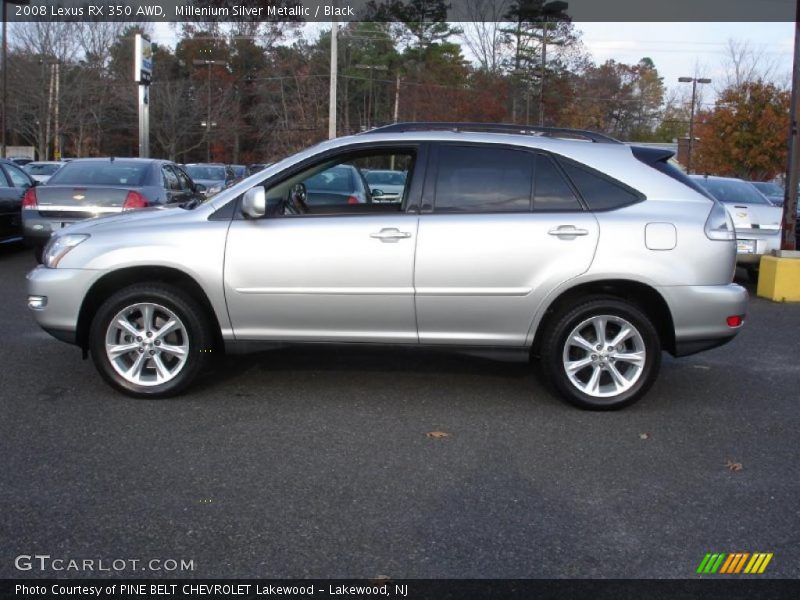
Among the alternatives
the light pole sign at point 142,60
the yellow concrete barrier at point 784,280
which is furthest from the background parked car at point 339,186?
the light pole sign at point 142,60

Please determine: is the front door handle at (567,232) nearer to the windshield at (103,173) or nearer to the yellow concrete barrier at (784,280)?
the yellow concrete barrier at (784,280)

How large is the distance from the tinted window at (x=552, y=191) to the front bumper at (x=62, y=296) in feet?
9.70

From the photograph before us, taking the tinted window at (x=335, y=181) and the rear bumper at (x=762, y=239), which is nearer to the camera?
the tinted window at (x=335, y=181)

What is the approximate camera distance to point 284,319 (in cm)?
558

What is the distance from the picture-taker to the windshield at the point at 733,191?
40.9ft

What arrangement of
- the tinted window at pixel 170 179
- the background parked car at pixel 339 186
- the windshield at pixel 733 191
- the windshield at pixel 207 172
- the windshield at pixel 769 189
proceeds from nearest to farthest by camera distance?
the background parked car at pixel 339 186
the tinted window at pixel 170 179
the windshield at pixel 733 191
the windshield at pixel 769 189
the windshield at pixel 207 172

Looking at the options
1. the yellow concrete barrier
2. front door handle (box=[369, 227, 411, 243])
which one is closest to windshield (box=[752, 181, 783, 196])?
the yellow concrete barrier

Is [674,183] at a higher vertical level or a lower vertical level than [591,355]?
higher

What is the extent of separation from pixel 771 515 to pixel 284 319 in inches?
122

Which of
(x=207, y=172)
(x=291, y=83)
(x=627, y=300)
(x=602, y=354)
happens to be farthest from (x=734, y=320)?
(x=291, y=83)

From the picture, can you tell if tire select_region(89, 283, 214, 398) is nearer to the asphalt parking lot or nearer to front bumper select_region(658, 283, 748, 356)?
the asphalt parking lot

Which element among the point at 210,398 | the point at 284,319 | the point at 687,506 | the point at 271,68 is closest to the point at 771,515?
the point at 687,506

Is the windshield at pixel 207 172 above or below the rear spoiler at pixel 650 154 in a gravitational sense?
below
